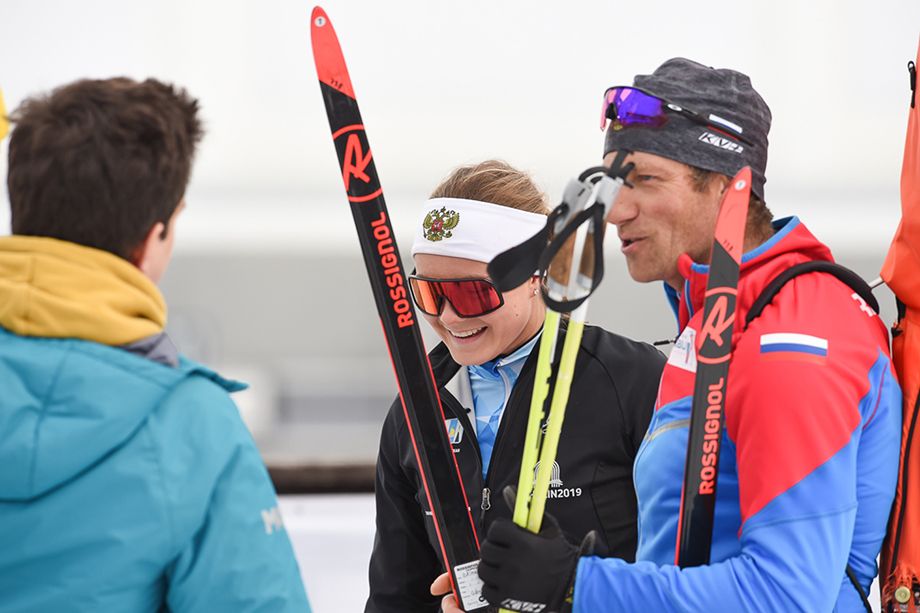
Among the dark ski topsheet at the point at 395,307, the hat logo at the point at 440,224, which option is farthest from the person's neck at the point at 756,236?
the hat logo at the point at 440,224

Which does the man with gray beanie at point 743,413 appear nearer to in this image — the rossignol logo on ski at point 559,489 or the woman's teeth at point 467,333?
the rossignol logo on ski at point 559,489

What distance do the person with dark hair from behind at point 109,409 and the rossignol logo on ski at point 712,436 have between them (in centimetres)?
53

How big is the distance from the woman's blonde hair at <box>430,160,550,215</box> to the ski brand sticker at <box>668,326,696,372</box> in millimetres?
627

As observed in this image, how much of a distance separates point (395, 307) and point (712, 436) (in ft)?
1.95

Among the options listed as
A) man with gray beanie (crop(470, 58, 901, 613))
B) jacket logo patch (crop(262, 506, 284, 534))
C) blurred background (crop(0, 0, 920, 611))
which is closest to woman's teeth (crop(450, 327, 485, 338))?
man with gray beanie (crop(470, 58, 901, 613))

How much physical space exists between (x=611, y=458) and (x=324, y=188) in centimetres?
573

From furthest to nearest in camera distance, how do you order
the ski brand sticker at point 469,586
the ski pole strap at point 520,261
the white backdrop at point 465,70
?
1. the white backdrop at point 465,70
2. the ski brand sticker at point 469,586
3. the ski pole strap at point 520,261

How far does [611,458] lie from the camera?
1843 mm

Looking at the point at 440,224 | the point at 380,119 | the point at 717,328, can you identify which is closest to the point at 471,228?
the point at 440,224

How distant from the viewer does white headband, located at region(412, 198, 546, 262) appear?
1958mm

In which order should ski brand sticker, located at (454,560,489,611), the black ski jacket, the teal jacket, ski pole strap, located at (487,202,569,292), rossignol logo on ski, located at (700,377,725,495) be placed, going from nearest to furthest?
the teal jacket
rossignol logo on ski, located at (700,377,725,495)
ski pole strap, located at (487,202,569,292)
ski brand sticker, located at (454,560,489,611)
the black ski jacket

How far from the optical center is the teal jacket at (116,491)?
1.10 meters

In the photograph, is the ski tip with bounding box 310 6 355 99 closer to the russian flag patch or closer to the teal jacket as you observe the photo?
the teal jacket

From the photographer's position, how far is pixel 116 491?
1.13 meters
